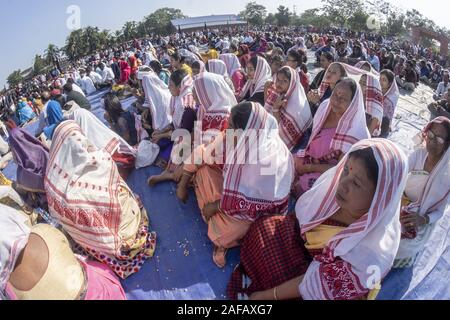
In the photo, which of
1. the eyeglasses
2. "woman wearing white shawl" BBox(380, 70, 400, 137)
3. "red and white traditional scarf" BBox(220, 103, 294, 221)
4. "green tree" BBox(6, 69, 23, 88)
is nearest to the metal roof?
"green tree" BBox(6, 69, 23, 88)

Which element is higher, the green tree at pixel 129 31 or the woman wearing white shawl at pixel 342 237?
the woman wearing white shawl at pixel 342 237

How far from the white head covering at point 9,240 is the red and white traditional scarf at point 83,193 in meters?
0.76

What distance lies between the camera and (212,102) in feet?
10.8

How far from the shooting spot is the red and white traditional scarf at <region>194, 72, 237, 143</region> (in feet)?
10.7

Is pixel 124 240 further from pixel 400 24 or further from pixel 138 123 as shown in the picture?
pixel 400 24

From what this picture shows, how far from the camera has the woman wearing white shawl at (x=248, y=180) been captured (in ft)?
7.57

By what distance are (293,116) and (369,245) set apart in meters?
2.31

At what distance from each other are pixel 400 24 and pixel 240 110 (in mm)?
44228

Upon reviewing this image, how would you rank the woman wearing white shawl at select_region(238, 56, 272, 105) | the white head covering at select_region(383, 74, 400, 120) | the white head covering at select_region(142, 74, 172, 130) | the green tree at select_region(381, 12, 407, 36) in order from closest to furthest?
the white head covering at select_region(142, 74, 172, 130) < the white head covering at select_region(383, 74, 400, 120) < the woman wearing white shawl at select_region(238, 56, 272, 105) < the green tree at select_region(381, 12, 407, 36)

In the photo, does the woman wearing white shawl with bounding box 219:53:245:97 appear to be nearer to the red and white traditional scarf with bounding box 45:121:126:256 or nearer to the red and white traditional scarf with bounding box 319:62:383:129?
the red and white traditional scarf with bounding box 319:62:383:129

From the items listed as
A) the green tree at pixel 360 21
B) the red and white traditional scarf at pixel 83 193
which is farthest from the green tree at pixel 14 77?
the red and white traditional scarf at pixel 83 193

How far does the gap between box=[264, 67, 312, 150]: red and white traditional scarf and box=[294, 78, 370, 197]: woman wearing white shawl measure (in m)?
0.52

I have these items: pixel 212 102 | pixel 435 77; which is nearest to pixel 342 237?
pixel 212 102

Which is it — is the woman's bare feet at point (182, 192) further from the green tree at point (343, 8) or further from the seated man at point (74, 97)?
the green tree at point (343, 8)
